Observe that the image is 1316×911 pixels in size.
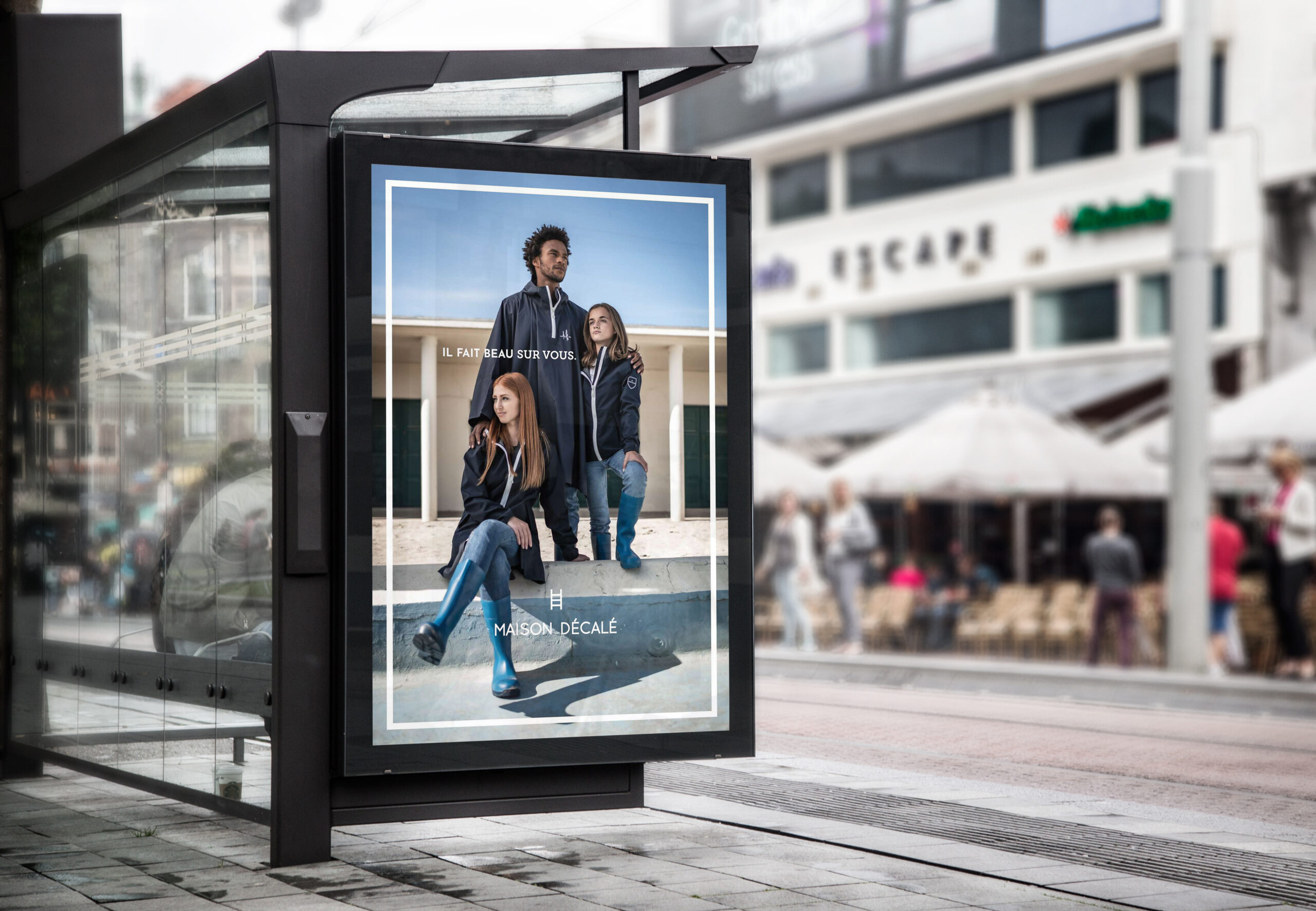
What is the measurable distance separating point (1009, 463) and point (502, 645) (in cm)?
1353

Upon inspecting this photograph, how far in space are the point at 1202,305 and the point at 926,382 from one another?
1009cm

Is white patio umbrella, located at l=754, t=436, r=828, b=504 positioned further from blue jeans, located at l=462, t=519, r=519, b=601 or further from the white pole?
blue jeans, located at l=462, t=519, r=519, b=601

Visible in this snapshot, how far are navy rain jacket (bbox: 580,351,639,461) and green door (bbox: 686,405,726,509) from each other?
251 mm

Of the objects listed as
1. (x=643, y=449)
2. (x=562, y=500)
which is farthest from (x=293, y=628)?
(x=643, y=449)

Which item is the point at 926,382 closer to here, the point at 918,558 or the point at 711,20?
the point at 918,558

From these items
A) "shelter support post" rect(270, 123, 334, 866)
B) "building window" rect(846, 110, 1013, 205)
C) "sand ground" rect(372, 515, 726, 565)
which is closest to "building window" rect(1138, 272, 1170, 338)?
"building window" rect(846, 110, 1013, 205)

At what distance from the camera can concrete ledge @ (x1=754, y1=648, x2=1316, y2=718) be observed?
14875 mm

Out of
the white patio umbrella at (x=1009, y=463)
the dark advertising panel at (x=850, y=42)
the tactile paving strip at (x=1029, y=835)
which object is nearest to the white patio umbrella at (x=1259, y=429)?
the white patio umbrella at (x=1009, y=463)

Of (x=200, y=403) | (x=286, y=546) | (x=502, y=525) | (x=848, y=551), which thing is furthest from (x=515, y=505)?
(x=848, y=551)

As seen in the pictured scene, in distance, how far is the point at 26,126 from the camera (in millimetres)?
9914

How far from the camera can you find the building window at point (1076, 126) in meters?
24.8

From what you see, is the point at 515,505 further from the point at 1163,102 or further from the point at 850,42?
the point at 850,42

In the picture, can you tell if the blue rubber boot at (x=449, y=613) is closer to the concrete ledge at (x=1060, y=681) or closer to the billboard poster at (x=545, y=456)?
the billboard poster at (x=545, y=456)

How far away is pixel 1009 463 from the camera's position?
1944 centimetres
